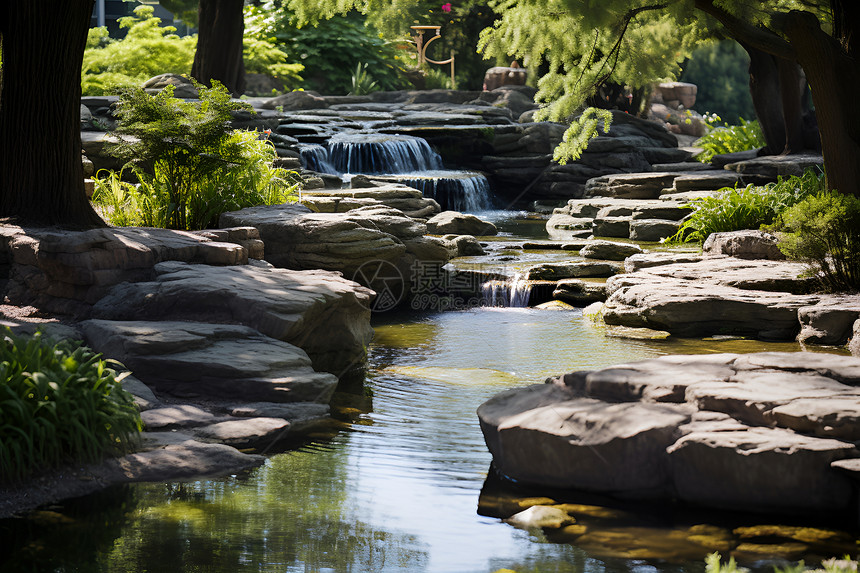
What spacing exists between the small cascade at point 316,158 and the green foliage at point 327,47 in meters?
11.2

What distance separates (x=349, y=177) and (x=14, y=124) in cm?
906

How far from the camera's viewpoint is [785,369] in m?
4.88

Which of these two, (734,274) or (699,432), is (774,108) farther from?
(699,432)

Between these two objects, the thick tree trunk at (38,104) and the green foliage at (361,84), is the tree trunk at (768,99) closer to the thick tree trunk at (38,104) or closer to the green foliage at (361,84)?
the green foliage at (361,84)

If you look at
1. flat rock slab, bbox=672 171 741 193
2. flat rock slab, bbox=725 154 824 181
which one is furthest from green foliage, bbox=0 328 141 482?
flat rock slab, bbox=725 154 824 181

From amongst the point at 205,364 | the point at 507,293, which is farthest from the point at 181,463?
the point at 507,293

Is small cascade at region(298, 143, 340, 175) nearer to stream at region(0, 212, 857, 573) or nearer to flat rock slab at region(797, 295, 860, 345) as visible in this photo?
flat rock slab at region(797, 295, 860, 345)

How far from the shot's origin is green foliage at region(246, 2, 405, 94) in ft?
92.1

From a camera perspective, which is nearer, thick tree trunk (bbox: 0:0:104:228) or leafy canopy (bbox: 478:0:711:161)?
thick tree trunk (bbox: 0:0:104:228)

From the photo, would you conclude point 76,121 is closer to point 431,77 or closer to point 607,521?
point 607,521

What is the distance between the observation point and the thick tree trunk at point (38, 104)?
7.80m

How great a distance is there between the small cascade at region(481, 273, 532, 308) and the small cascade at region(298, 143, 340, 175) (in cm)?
754

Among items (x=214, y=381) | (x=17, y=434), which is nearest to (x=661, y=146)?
(x=214, y=381)

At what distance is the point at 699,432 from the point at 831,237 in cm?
482
